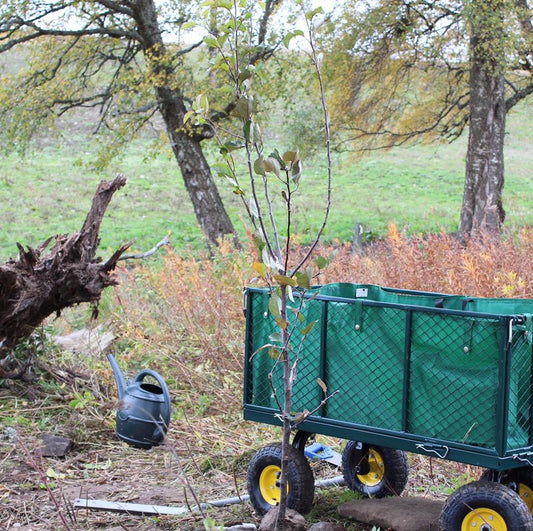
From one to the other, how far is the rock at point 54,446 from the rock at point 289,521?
6.74ft

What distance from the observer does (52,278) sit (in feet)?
17.1

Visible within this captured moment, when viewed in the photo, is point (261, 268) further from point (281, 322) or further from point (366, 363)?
point (366, 363)

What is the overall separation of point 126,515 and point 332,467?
1.31 metres

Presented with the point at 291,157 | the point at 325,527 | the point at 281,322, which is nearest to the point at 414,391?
the point at 325,527

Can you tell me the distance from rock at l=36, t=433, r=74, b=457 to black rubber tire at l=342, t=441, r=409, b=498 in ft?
6.47

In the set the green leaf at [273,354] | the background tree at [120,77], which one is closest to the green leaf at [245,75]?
the green leaf at [273,354]

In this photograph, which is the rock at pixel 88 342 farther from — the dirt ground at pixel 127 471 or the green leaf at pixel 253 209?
the green leaf at pixel 253 209

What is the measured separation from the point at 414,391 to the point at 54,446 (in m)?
2.71

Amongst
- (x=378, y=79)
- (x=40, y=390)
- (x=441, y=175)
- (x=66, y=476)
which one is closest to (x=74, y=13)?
(x=378, y=79)

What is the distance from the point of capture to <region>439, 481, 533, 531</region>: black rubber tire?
108 inches

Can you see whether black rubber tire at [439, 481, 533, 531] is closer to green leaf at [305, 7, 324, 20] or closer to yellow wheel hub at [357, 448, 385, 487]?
yellow wheel hub at [357, 448, 385, 487]

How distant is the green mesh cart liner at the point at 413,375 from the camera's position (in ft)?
9.32

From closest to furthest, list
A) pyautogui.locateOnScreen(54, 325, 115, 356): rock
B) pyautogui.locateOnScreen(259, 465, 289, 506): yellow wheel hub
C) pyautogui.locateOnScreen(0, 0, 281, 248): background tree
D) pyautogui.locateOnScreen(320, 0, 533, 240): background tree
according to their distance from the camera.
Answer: pyautogui.locateOnScreen(259, 465, 289, 506): yellow wheel hub < pyautogui.locateOnScreen(54, 325, 115, 356): rock < pyautogui.locateOnScreen(320, 0, 533, 240): background tree < pyautogui.locateOnScreen(0, 0, 281, 248): background tree

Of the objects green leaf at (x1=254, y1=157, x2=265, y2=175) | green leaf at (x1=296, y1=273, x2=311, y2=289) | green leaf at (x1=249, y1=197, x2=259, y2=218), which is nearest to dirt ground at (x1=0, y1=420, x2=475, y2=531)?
green leaf at (x1=296, y1=273, x2=311, y2=289)
